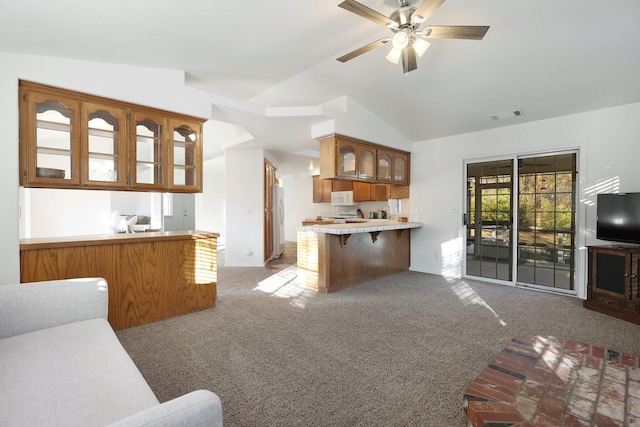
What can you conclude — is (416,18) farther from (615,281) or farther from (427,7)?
(615,281)

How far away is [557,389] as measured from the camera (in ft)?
4.66

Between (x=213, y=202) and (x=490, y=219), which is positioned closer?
(x=490, y=219)

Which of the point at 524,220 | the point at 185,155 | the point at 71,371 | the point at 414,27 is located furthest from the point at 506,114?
the point at 71,371

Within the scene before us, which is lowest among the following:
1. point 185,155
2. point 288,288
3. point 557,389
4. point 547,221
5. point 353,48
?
point 288,288

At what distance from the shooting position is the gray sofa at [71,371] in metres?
0.85

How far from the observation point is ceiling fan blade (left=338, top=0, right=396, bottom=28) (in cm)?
190

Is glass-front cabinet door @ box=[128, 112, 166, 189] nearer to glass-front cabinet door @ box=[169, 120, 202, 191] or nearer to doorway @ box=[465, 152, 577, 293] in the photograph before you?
glass-front cabinet door @ box=[169, 120, 202, 191]

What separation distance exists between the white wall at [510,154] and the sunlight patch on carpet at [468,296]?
0.65 metres

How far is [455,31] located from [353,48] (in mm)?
1252

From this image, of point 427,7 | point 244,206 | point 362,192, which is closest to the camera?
point 427,7

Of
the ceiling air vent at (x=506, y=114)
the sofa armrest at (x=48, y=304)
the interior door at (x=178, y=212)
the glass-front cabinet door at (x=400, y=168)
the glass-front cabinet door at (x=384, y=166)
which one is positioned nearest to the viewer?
the sofa armrest at (x=48, y=304)

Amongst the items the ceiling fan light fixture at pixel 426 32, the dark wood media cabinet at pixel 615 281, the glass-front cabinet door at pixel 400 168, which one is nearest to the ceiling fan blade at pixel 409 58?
the ceiling fan light fixture at pixel 426 32

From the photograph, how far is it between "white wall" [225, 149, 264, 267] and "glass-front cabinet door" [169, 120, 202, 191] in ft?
8.29

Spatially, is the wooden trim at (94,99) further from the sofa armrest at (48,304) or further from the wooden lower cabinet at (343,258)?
the wooden lower cabinet at (343,258)
